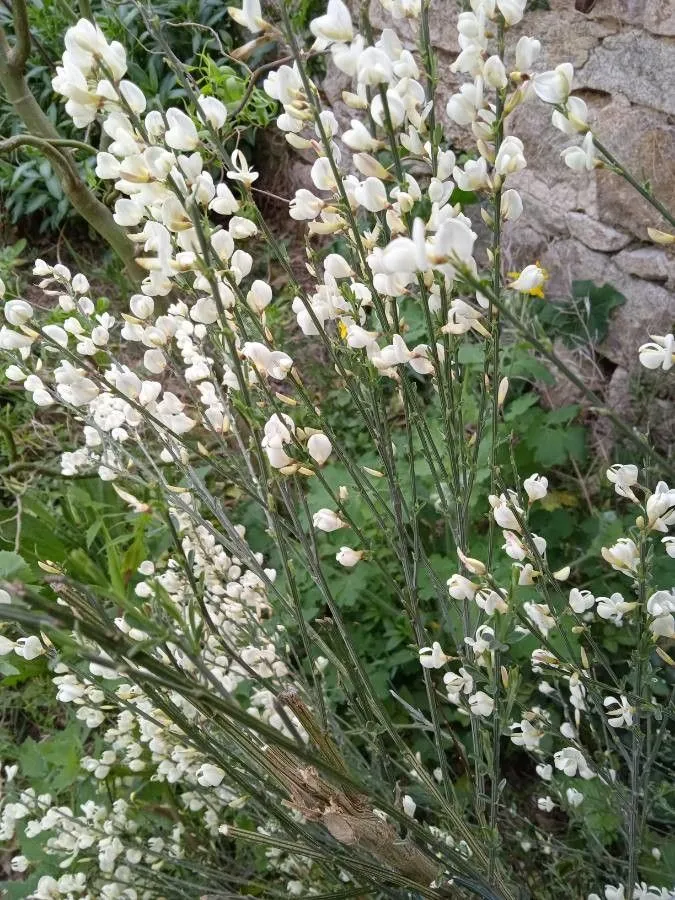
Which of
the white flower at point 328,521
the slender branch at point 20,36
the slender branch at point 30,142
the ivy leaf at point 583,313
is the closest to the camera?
the white flower at point 328,521

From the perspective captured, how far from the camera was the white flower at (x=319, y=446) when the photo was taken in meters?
0.79

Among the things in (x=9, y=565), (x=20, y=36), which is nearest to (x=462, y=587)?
(x=9, y=565)

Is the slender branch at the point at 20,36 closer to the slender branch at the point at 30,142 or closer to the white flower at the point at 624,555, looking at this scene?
the slender branch at the point at 30,142

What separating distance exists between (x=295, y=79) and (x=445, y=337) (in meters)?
0.27

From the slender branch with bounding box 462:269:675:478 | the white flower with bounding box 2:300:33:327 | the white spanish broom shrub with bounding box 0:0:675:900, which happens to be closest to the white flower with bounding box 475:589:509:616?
the white spanish broom shrub with bounding box 0:0:675:900

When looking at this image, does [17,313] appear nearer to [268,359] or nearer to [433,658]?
[268,359]

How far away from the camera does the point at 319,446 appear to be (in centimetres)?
79

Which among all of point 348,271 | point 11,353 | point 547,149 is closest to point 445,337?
point 348,271

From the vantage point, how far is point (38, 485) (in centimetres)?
273

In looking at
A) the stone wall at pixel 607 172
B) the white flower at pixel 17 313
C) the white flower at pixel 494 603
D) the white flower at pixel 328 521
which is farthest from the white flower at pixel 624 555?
the stone wall at pixel 607 172

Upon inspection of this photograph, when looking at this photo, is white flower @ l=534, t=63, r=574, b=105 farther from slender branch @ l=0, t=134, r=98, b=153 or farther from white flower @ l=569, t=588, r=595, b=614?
slender branch @ l=0, t=134, r=98, b=153

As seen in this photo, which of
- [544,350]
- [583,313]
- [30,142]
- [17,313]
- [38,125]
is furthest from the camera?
[583,313]

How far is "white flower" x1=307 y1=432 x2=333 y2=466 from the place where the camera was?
79 centimetres

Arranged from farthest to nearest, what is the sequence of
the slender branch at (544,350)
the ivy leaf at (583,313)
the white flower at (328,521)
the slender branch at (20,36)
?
the ivy leaf at (583,313)
the slender branch at (20,36)
the white flower at (328,521)
the slender branch at (544,350)
